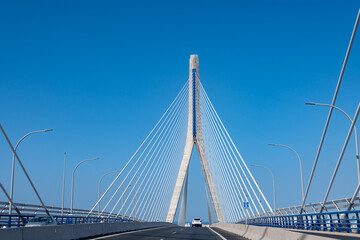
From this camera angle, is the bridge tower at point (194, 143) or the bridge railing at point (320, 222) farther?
the bridge tower at point (194, 143)

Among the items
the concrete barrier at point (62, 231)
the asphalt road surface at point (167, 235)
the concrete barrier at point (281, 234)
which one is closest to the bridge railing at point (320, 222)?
the concrete barrier at point (281, 234)

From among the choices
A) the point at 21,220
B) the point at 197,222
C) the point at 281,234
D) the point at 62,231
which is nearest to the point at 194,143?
the point at 197,222

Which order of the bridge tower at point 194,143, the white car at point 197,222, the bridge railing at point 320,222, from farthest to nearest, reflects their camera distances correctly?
the white car at point 197,222
the bridge tower at point 194,143
the bridge railing at point 320,222

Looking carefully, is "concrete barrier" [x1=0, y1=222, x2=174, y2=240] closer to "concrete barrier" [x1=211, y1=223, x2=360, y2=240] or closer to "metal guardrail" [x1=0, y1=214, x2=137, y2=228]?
"metal guardrail" [x1=0, y1=214, x2=137, y2=228]

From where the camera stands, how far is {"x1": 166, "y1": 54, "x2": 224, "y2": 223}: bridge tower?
64875mm

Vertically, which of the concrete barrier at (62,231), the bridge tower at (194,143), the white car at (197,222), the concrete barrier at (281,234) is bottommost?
the concrete barrier at (281,234)

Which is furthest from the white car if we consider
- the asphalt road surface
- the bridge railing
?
the asphalt road surface

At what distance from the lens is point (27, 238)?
704 inches

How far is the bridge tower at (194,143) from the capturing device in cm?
6488

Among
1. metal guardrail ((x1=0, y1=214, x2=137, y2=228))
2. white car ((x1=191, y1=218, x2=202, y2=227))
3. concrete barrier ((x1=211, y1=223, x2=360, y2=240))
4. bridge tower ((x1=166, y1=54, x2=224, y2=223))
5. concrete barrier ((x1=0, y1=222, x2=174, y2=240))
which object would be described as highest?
bridge tower ((x1=166, y1=54, x2=224, y2=223))

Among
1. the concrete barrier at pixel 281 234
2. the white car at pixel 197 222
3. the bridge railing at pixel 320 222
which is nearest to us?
the concrete barrier at pixel 281 234

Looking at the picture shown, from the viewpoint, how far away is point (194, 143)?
6869 centimetres

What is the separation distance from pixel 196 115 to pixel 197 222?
62.8 feet

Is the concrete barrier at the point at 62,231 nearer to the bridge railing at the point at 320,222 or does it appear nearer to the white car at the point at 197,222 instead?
the bridge railing at the point at 320,222
